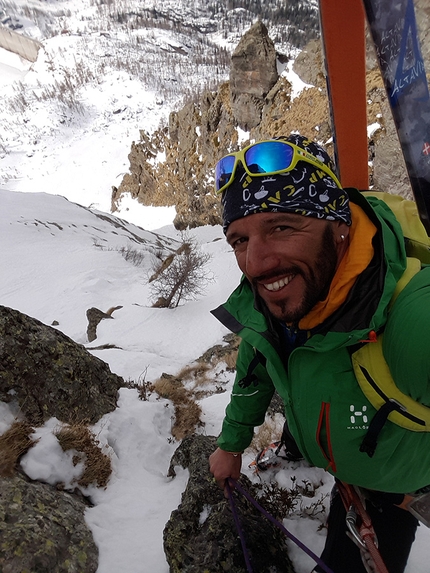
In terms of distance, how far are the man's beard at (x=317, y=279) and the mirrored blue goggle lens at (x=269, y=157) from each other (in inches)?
15.6

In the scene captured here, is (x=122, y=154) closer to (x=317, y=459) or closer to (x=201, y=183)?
(x=201, y=183)

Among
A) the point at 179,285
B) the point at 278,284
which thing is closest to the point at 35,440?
the point at 278,284

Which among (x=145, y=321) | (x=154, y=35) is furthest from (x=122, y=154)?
(x=154, y=35)

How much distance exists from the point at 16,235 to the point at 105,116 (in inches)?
3012

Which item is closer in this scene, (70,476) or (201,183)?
(70,476)

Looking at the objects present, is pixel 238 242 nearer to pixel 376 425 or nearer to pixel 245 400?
pixel 376 425

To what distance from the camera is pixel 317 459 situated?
5.31 ft

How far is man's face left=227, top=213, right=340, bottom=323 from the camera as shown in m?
1.29

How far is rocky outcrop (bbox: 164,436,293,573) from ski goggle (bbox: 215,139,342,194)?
205cm

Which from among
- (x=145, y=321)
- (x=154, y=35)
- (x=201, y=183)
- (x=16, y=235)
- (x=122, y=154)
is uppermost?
(x=154, y=35)

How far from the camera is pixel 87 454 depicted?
9.61 ft

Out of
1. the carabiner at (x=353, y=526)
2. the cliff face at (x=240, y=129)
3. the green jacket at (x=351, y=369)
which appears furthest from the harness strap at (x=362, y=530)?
the cliff face at (x=240, y=129)

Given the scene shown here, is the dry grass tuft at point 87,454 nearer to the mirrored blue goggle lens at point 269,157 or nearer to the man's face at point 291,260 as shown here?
the man's face at point 291,260

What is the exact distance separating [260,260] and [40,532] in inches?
84.4
